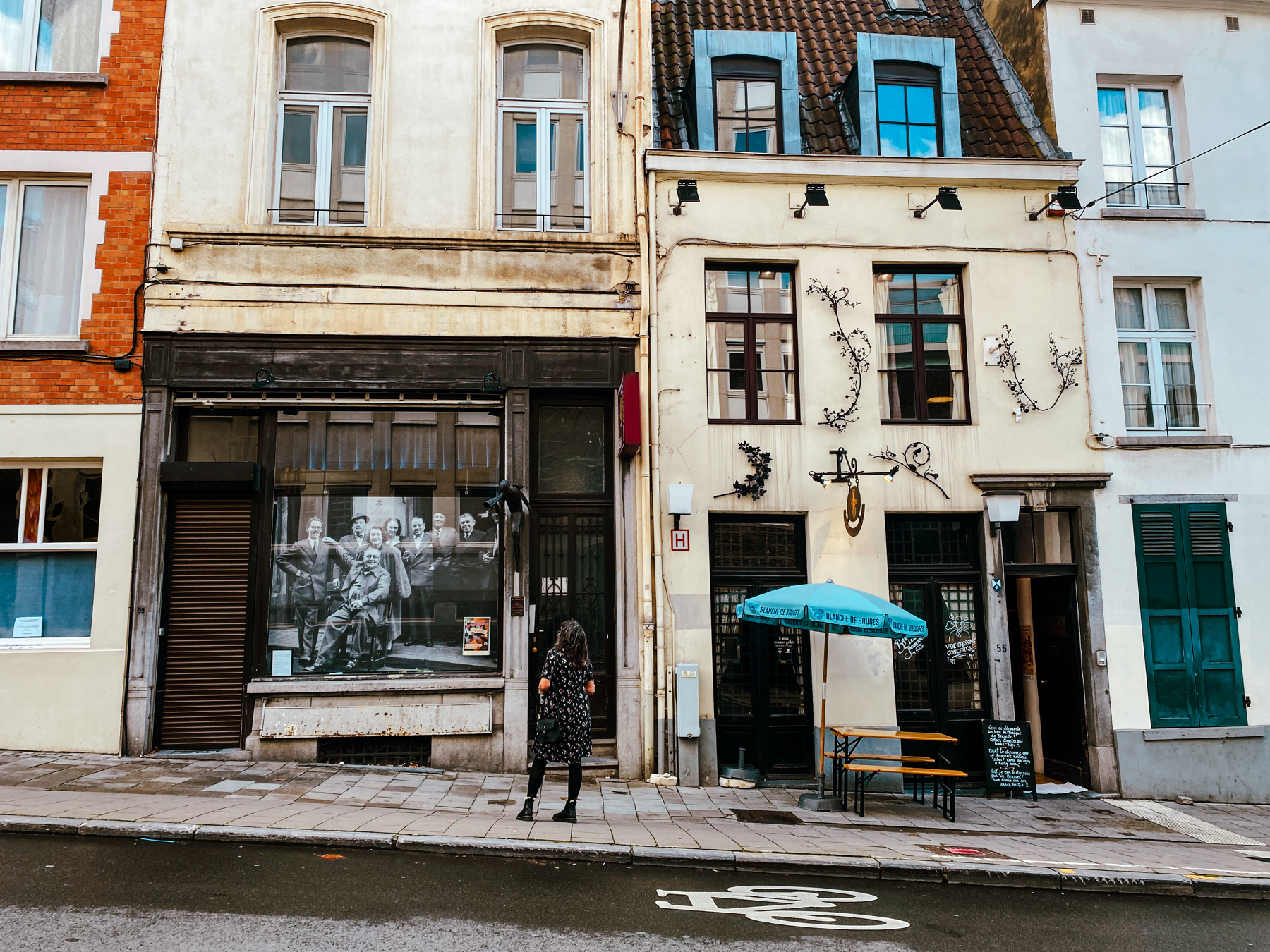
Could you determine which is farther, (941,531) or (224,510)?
(941,531)

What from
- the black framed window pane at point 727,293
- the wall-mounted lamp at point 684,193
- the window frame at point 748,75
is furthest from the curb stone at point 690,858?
the window frame at point 748,75

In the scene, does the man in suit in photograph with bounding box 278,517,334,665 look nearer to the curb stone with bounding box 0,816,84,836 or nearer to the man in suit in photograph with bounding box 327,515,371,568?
the man in suit in photograph with bounding box 327,515,371,568

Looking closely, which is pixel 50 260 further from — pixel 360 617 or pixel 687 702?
pixel 687 702

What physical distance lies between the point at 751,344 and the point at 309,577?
6.05 m

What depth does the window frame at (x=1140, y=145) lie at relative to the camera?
11.6m

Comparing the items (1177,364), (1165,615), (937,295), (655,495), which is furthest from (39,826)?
(1177,364)

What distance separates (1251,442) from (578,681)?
9.27 metres

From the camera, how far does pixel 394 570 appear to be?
408 inches

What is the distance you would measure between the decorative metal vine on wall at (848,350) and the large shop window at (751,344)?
1.28 feet

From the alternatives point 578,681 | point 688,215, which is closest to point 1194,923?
point 578,681

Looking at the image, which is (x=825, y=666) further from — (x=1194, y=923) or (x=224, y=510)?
(x=224, y=510)

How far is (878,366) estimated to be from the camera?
11.2 m

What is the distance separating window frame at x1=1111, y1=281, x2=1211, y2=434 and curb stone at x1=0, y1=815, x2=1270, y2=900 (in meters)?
6.20

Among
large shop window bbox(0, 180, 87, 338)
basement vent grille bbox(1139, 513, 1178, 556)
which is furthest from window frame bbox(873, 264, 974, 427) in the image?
large shop window bbox(0, 180, 87, 338)
